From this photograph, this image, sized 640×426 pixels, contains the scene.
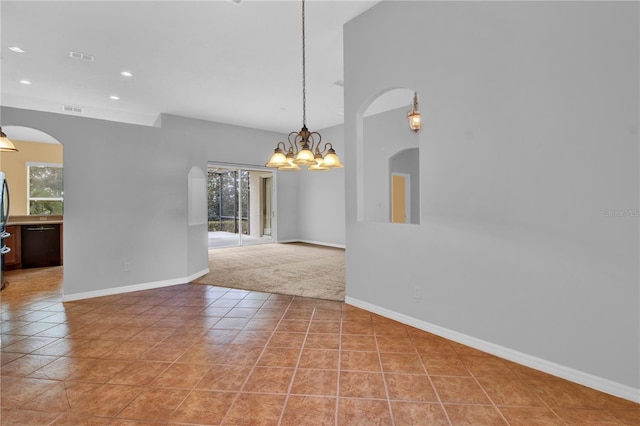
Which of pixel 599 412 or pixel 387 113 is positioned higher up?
pixel 387 113

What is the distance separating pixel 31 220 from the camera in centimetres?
598

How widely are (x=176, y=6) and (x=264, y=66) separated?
167 cm

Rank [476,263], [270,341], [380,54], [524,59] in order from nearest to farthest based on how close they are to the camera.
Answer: [524,59], [476,263], [270,341], [380,54]

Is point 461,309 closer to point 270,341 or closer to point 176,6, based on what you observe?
point 270,341

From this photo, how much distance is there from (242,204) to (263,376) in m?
7.35

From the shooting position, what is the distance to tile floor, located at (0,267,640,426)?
182cm

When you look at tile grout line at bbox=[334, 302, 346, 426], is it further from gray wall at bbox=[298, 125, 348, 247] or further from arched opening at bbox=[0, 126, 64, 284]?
arched opening at bbox=[0, 126, 64, 284]

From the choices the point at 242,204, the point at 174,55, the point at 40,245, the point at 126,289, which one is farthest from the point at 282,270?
the point at 40,245

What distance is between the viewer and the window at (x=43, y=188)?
25.9 ft

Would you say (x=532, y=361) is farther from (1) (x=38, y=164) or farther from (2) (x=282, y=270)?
(1) (x=38, y=164)

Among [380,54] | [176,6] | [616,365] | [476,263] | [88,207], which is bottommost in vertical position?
[616,365]

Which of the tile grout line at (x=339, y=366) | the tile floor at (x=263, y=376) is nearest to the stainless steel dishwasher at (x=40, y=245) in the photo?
the tile floor at (x=263, y=376)

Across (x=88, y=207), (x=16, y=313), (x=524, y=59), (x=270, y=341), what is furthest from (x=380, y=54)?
(x=16, y=313)

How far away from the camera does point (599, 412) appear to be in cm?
182
